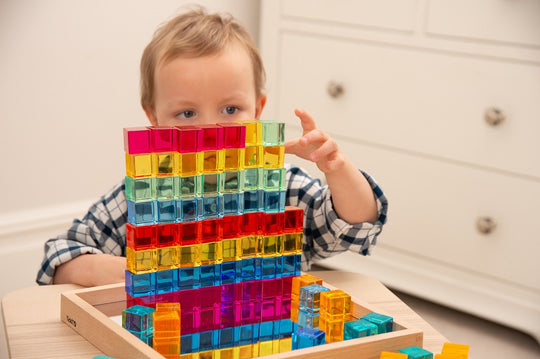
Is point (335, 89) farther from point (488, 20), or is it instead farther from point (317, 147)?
point (317, 147)

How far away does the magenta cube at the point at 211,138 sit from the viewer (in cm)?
64

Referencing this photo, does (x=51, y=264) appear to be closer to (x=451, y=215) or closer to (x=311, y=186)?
(x=311, y=186)

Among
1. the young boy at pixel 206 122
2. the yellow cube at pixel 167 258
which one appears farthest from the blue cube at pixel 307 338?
the young boy at pixel 206 122

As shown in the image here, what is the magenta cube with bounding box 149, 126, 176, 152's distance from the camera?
0.61 m

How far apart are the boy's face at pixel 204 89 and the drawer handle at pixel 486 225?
2.30 feet

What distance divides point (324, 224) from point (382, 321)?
12.6 inches

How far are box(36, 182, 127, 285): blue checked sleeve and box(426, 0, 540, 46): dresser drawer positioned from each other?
79cm

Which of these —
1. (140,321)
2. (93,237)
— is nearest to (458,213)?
(93,237)

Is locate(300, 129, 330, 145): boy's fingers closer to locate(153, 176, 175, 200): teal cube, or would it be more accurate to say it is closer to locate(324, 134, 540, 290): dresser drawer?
locate(153, 176, 175, 200): teal cube

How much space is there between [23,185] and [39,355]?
988mm

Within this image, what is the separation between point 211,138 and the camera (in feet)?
2.09

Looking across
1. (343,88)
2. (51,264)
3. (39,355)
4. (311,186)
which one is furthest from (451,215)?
(39,355)

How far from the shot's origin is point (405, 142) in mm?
1568

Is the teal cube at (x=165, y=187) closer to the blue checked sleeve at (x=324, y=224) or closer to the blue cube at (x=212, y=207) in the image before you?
the blue cube at (x=212, y=207)
